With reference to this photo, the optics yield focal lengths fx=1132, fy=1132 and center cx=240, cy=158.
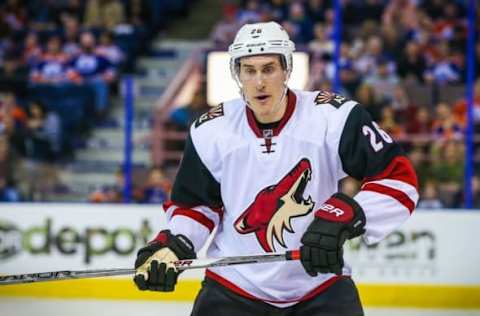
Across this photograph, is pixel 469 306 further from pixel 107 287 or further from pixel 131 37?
pixel 131 37

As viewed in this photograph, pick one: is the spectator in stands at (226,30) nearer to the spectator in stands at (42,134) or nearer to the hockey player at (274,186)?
the spectator in stands at (42,134)

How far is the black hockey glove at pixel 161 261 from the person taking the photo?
3.19m

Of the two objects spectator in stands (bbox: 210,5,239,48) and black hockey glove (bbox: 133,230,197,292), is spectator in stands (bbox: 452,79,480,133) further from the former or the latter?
black hockey glove (bbox: 133,230,197,292)

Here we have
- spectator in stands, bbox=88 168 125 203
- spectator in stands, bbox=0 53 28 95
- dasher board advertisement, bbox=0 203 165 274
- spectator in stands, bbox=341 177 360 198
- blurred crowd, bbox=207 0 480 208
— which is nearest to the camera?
dasher board advertisement, bbox=0 203 165 274

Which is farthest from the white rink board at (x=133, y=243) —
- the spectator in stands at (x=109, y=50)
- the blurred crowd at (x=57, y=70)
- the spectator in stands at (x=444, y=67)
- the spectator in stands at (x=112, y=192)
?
the spectator in stands at (x=109, y=50)

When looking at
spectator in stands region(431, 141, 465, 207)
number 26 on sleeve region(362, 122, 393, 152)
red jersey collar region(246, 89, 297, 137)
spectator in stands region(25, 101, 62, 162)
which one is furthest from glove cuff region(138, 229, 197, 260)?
spectator in stands region(25, 101, 62, 162)

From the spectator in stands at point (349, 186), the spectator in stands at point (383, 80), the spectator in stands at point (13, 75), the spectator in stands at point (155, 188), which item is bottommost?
the spectator in stands at point (155, 188)

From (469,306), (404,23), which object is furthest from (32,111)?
(469,306)

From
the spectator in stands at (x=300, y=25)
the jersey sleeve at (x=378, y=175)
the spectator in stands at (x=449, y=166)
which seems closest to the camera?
the jersey sleeve at (x=378, y=175)

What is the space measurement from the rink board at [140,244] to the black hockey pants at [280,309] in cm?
220

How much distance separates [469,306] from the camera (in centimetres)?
545

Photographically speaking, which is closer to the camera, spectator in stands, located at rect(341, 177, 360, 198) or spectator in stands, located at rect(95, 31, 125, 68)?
spectator in stands, located at rect(341, 177, 360, 198)

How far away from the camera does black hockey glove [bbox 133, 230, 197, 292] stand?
3.19 meters

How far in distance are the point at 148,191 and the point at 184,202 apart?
12.7 ft
